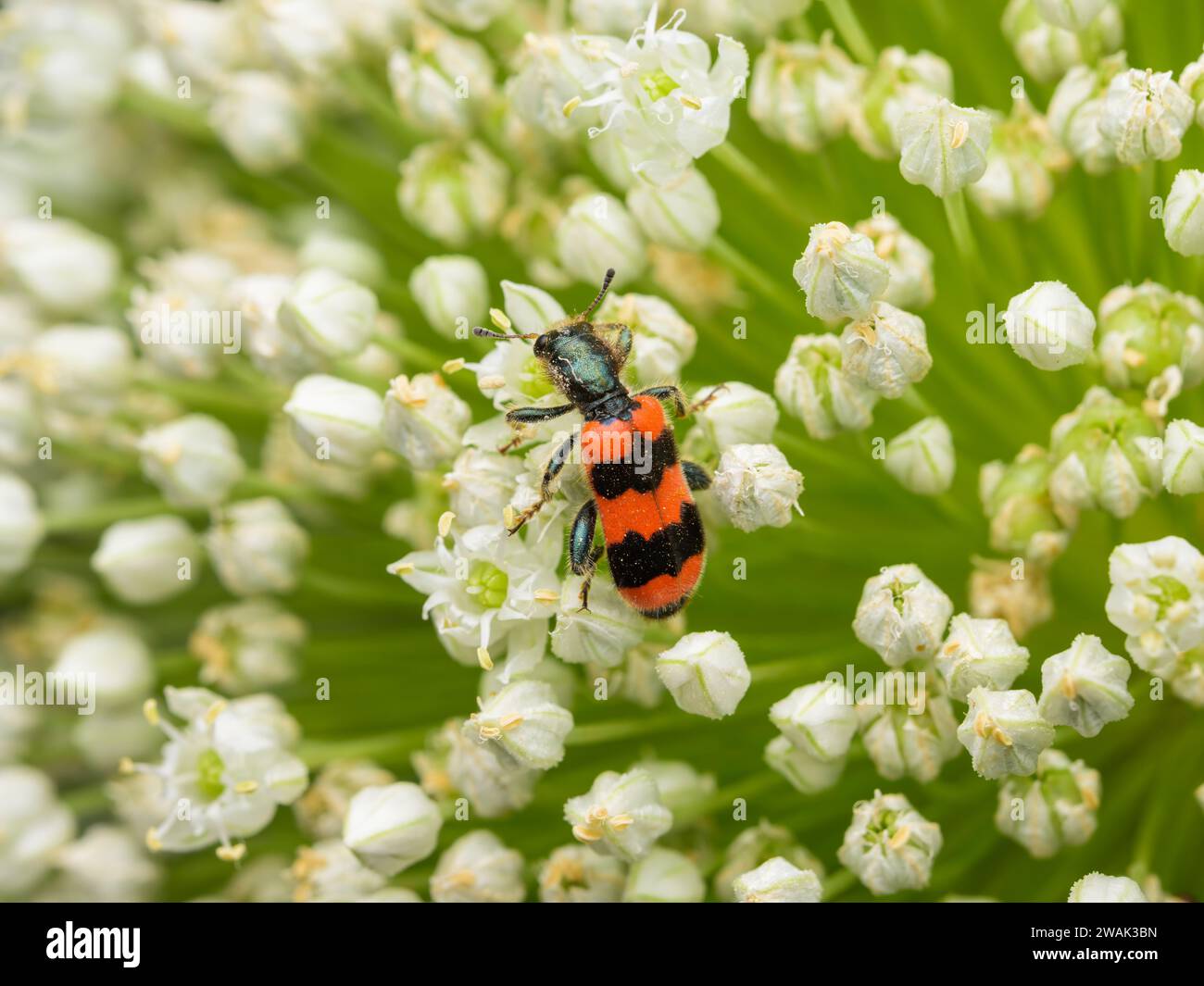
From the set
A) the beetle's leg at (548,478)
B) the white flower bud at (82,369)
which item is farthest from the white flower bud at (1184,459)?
the white flower bud at (82,369)

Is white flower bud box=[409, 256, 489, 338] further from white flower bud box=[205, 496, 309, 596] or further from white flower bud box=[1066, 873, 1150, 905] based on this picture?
white flower bud box=[1066, 873, 1150, 905]

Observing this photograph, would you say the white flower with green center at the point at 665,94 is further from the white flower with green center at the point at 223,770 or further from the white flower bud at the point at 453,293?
the white flower with green center at the point at 223,770

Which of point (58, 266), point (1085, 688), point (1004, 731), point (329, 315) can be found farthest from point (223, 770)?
point (1085, 688)

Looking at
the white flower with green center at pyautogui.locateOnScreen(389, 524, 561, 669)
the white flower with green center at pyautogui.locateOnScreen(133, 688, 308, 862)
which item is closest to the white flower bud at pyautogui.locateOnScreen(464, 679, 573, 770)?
the white flower with green center at pyautogui.locateOnScreen(389, 524, 561, 669)

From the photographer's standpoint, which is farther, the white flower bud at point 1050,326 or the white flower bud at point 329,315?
the white flower bud at point 329,315
